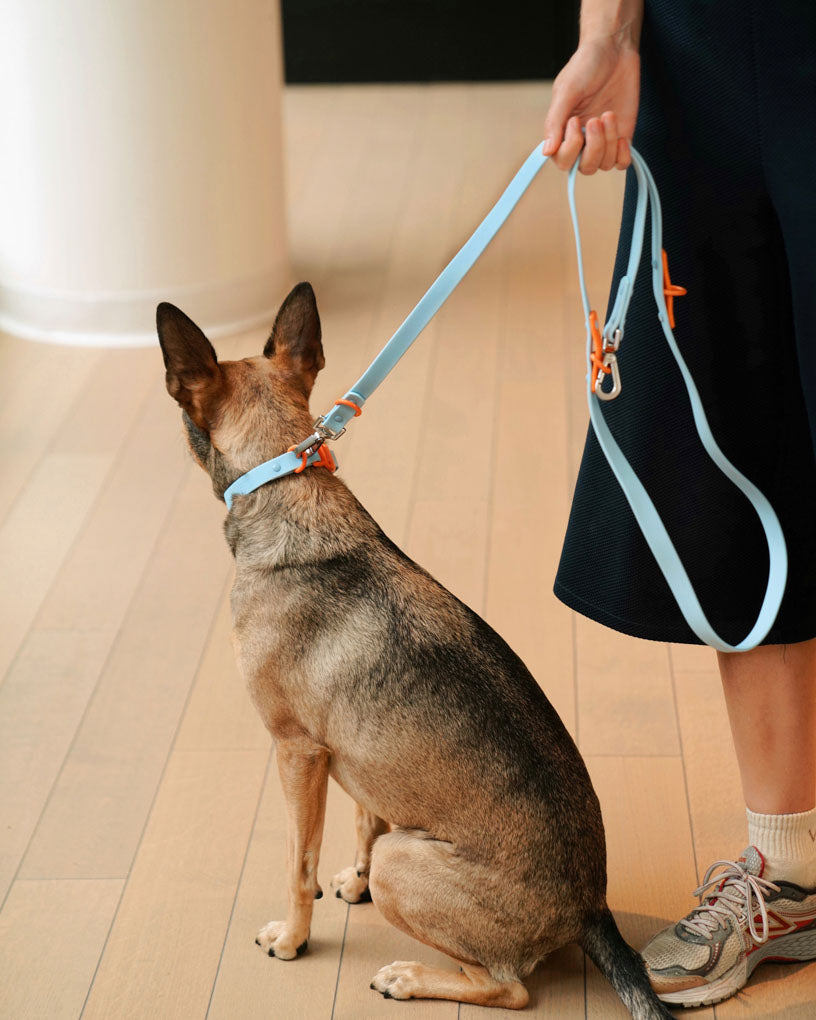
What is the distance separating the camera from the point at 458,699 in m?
1.67

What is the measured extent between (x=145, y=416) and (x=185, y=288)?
0.69 meters

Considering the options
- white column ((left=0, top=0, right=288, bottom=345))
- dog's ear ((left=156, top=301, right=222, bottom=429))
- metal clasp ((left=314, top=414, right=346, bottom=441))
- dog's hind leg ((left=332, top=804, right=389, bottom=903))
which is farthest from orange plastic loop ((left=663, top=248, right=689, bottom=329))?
white column ((left=0, top=0, right=288, bottom=345))

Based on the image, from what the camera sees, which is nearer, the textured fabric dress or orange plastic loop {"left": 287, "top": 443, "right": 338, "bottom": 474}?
the textured fabric dress

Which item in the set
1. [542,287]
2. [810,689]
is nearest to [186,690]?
[810,689]

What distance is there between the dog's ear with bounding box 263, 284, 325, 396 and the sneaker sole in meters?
1.03

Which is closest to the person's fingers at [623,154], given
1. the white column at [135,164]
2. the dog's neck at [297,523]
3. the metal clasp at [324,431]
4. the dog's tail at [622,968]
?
the metal clasp at [324,431]

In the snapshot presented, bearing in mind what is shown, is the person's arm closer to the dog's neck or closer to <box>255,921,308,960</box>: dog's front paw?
the dog's neck

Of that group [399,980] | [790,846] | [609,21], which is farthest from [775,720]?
[609,21]

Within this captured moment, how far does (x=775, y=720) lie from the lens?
1.78 m

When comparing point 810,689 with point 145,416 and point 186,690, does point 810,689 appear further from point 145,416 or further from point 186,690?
point 145,416

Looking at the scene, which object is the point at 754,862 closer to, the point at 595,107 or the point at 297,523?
the point at 297,523

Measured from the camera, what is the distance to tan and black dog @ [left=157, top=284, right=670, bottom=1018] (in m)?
1.65

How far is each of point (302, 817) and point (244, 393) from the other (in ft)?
2.01

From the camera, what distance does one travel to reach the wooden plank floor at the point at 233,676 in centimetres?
186
